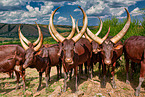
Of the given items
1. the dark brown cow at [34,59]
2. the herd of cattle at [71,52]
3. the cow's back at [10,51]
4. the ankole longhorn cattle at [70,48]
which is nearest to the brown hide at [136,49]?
the herd of cattle at [71,52]

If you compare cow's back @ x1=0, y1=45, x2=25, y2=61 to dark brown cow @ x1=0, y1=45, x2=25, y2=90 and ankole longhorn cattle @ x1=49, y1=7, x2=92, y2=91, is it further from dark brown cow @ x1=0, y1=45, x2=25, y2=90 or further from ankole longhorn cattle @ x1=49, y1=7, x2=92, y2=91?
ankole longhorn cattle @ x1=49, y1=7, x2=92, y2=91

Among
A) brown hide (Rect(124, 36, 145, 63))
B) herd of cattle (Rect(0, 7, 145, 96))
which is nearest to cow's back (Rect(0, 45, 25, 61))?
herd of cattle (Rect(0, 7, 145, 96))

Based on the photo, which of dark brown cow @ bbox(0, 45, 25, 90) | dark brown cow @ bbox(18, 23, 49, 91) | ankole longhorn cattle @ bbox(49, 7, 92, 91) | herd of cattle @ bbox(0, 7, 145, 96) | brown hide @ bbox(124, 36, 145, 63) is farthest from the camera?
dark brown cow @ bbox(0, 45, 25, 90)

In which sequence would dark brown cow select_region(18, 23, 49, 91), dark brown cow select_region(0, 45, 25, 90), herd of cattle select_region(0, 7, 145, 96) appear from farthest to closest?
dark brown cow select_region(0, 45, 25, 90) < dark brown cow select_region(18, 23, 49, 91) < herd of cattle select_region(0, 7, 145, 96)

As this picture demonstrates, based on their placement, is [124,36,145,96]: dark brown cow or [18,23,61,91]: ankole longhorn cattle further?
[18,23,61,91]: ankole longhorn cattle

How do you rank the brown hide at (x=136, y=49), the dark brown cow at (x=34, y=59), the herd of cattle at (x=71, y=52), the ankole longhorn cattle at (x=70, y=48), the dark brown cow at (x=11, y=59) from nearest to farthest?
the ankole longhorn cattle at (x=70, y=48) → the herd of cattle at (x=71, y=52) → the brown hide at (x=136, y=49) → the dark brown cow at (x=34, y=59) → the dark brown cow at (x=11, y=59)

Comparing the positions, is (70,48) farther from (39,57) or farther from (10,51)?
(10,51)

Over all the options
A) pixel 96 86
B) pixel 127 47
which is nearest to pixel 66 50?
pixel 96 86

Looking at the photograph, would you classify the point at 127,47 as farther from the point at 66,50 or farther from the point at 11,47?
the point at 11,47

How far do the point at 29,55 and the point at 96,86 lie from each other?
3.82 metres

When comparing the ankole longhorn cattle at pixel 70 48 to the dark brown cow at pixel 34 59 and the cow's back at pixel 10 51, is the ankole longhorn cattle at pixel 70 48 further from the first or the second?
the cow's back at pixel 10 51

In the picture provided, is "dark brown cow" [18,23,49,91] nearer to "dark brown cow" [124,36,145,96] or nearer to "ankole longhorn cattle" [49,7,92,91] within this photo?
"ankole longhorn cattle" [49,7,92,91]

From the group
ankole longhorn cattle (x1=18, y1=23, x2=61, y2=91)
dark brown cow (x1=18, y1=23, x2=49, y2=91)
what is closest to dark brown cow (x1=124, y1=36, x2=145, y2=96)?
ankole longhorn cattle (x1=18, y1=23, x2=61, y2=91)

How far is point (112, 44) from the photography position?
4.40 meters
